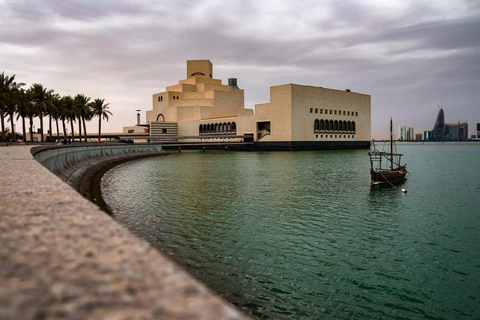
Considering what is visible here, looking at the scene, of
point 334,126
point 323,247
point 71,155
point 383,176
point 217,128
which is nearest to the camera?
point 323,247

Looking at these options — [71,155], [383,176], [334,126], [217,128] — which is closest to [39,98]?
[71,155]

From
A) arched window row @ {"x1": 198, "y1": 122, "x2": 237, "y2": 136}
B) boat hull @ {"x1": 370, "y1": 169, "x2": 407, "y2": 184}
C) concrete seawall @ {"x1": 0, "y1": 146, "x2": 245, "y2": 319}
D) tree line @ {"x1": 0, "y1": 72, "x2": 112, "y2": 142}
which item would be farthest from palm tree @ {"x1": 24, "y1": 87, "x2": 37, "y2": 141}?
concrete seawall @ {"x1": 0, "y1": 146, "x2": 245, "y2": 319}

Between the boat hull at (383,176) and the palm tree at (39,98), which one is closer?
the boat hull at (383,176)

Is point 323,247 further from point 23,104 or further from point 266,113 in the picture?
point 266,113

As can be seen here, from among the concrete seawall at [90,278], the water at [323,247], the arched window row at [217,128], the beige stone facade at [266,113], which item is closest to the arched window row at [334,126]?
the beige stone facade at [266,113]

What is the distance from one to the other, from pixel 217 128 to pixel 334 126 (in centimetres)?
3288

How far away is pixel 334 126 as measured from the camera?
98.1 meters

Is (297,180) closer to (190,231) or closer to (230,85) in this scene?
(190,231)

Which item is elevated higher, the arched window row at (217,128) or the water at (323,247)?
the arched window row at (217,128)

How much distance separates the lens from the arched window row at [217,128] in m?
100

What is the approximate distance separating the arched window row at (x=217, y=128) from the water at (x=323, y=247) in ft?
255

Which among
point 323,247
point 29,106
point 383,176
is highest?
point 29,106

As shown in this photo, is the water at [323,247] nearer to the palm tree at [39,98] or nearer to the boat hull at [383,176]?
the boat hull at [383,176]

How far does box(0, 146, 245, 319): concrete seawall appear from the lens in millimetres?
1347
